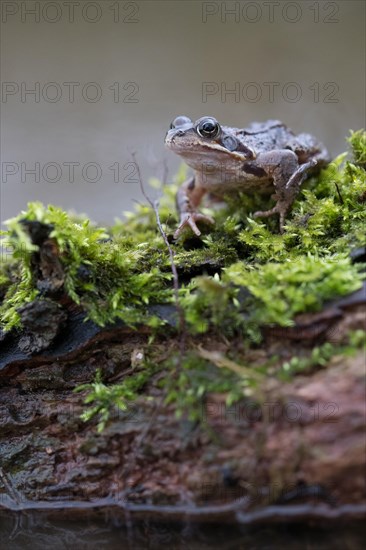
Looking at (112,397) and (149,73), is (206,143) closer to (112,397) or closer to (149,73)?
(112,397)

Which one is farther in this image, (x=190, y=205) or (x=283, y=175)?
(x=190, y=205)

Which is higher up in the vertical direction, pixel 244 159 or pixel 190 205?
pixel 244 159

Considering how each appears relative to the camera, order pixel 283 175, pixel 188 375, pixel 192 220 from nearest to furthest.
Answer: pixel 188 375 → pixel 283 175 → pixel 192 220

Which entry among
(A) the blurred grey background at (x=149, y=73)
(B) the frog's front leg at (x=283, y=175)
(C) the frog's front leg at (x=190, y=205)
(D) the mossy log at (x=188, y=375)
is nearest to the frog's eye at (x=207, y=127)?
(B) the frog's front leg at (x=283, y=175)

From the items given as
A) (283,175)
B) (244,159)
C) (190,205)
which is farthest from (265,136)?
(190,205)

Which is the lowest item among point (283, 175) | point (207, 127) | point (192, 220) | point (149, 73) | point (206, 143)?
point (192, 220)

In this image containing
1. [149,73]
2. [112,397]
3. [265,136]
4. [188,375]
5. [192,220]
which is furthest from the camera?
[149,73]

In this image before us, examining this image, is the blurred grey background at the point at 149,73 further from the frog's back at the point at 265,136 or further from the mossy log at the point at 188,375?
the mossy log at the point at 188,375

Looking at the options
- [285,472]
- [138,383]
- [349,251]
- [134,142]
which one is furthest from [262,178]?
[134,142]

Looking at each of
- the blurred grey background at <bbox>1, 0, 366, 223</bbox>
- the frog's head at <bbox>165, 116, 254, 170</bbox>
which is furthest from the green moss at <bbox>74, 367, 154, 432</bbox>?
the blurred grey background at <bbox>1, 0, 366, 223</bbox>
